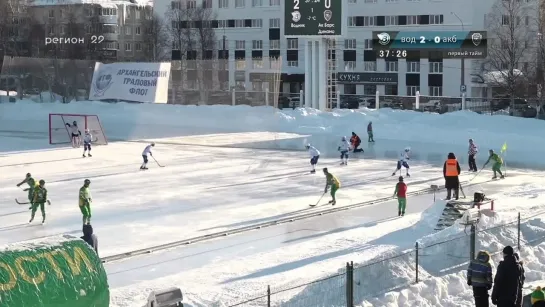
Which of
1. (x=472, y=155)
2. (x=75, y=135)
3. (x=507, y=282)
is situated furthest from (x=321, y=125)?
(x=507, y=282)

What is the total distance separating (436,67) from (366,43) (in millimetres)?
6957

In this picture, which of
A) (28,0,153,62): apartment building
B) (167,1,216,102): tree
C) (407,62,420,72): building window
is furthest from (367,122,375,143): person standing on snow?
(28,0,153,62): apartment building

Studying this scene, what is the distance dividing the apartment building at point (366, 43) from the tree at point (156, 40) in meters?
2.92

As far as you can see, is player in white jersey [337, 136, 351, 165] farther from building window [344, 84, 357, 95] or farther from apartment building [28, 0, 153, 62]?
apartment building [28, 0, 153, 62]

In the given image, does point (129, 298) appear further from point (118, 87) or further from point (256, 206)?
point (118, 87)

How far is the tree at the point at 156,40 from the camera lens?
77.9 meters

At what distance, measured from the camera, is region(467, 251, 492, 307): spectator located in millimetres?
10703

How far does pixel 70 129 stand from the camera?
39.1 meters

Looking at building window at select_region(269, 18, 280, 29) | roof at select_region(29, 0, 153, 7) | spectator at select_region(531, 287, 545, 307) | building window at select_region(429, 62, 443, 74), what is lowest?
spectator at select_region(531, 287, 545, 307)

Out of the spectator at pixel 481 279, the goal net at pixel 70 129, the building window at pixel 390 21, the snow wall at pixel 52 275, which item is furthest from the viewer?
the building window at pixel 390 21

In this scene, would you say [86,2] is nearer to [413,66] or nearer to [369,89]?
[369,89]

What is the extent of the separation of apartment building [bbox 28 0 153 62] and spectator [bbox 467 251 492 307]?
209ft

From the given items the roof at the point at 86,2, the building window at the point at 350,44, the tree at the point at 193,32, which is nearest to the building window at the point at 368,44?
the building window at the point at 350,44

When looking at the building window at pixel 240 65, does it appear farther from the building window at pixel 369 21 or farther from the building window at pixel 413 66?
the building window at pixel 369 21
